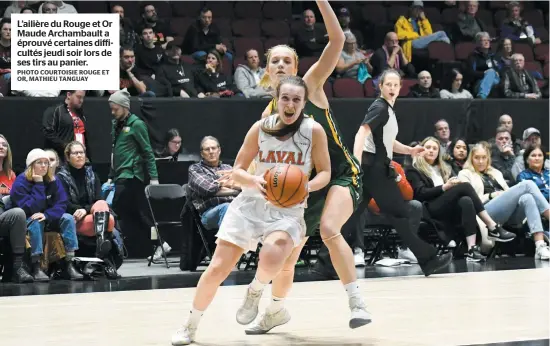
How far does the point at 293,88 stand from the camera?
5.25 m

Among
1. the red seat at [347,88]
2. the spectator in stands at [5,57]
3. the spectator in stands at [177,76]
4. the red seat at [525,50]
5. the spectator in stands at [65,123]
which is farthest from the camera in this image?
the red seat at [525,50]

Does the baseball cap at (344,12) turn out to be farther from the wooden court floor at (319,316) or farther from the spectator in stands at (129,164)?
the wooden court floor at (319,316)

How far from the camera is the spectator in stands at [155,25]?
43.5 feet

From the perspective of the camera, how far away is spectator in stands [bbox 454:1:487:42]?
15.8m

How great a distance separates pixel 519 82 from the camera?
1436 centimetres

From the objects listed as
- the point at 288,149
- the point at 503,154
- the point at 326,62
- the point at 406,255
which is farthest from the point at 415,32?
the point at 288,149

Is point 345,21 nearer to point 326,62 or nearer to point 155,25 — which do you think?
point 155,25

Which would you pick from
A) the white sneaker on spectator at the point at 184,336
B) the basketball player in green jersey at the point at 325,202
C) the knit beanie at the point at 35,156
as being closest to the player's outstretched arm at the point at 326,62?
the basketball player in green jersey at the point at 325,202

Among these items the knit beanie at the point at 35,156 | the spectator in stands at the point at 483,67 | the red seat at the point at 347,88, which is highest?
the spectator in stands at the point at 483,67

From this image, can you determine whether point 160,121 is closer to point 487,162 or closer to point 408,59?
point 487,162

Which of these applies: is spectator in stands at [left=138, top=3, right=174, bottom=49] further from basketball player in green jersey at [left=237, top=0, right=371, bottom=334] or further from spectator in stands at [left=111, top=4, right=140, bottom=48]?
basketball player in green jersey at [left=237, top=0, right=371, bottom=334]

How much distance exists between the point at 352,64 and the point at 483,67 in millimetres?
2129

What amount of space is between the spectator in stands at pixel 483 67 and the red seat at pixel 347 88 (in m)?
1.85

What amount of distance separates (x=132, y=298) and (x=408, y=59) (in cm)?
824
